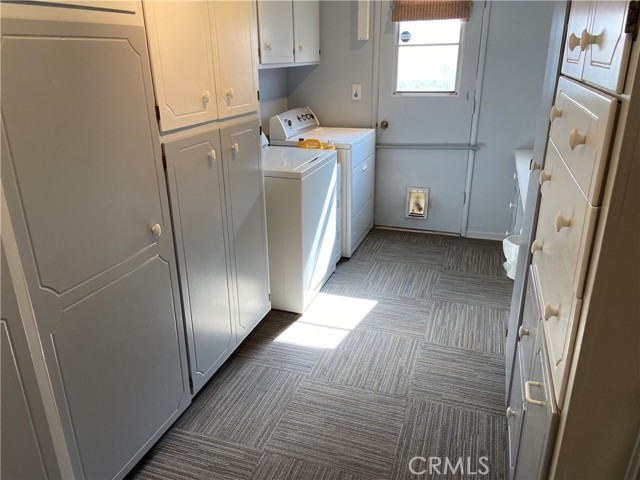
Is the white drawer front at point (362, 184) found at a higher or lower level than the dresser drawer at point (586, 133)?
lower

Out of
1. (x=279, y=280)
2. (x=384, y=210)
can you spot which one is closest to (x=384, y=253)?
(x=384, y=210)

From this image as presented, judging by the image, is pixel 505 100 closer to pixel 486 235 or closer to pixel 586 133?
pixel 486 235

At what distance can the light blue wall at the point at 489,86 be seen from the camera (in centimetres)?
344

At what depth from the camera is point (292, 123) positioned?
12.3 ft

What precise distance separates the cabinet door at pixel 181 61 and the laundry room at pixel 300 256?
1 centimetres

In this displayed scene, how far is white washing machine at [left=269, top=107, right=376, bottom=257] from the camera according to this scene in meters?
3.44

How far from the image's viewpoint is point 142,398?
173 centimetres

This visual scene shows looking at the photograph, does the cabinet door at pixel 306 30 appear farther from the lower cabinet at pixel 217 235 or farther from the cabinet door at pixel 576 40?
the cabinet door at pixel 576 40

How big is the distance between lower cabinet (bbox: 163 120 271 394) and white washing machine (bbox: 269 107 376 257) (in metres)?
1.08

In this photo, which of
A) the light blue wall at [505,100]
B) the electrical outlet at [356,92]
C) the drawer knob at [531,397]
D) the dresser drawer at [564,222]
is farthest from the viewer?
the electrical outlet at [356,92]

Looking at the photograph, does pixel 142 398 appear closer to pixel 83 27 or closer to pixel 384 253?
pixel 83 27

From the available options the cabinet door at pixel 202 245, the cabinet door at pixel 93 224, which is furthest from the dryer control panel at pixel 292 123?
the cabinet door at pixel 93 224

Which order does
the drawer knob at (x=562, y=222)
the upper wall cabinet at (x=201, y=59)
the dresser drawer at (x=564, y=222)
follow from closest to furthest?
the dresser drawer at (x=564, y=222) → the drawer knob at (x=562, y=222) → the upper wall cabinet at (x=201, y=59)

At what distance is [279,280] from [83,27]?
6.05ft
